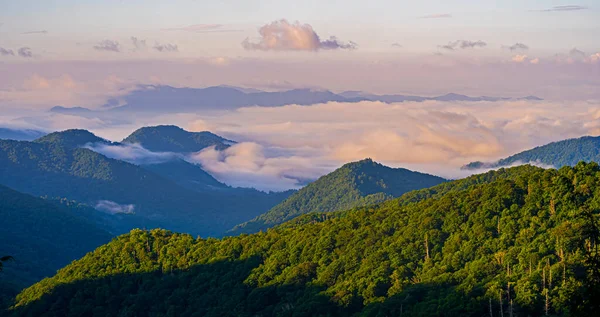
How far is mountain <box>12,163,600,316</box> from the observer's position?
111188 millimetres

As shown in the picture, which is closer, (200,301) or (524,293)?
(524,293)

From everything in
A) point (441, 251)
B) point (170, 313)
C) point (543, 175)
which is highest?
point (543, 175)

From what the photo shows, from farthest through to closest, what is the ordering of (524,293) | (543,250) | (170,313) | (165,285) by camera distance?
(165,285)
(170,313)
(543,250)
(524,293)

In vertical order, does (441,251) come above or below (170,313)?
above

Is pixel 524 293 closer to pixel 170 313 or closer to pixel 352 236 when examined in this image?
pixel 352 236

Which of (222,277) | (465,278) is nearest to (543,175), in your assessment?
(465,278)

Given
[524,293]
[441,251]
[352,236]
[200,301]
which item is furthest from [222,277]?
[524,293]

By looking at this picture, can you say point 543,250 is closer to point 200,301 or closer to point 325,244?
point 325,244

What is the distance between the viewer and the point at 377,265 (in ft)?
437

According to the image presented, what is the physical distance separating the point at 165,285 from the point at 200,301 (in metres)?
11.3

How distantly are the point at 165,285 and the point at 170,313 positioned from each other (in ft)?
35.6

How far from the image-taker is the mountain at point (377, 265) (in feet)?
365

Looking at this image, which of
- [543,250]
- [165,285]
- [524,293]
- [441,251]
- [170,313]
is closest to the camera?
[524,293]

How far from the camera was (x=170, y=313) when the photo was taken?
142500 mm
